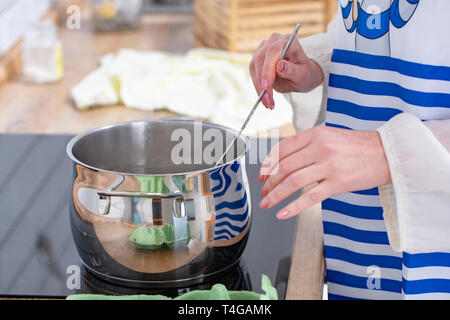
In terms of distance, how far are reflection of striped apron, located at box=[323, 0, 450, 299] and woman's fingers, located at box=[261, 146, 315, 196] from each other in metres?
0.22

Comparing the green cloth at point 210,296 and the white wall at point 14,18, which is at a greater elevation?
the white wall at point 14,18

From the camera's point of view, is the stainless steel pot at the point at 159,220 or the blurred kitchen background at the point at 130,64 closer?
the stainless steel pot at the point at 159,220

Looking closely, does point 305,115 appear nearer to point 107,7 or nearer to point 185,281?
point 185,281

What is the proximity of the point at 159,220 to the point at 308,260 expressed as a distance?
0.26m

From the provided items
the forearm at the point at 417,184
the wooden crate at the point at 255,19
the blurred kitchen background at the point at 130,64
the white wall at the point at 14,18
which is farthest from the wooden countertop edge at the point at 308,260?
the white wall at the point at 14,18

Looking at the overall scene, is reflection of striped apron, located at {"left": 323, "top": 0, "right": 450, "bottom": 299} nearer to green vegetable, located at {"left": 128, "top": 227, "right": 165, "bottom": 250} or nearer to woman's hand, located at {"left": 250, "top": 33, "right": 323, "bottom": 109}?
woman's hand, located at {"left": 250, "top": 33, "right": 323, "bottom": 109}

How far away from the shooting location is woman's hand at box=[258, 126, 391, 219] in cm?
56

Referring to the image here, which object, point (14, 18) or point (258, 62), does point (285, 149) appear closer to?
point (258, 62)

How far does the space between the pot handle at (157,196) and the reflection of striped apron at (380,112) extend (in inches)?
10.8

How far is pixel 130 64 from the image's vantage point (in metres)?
1.80

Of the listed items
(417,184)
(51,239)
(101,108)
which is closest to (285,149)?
(417,184)

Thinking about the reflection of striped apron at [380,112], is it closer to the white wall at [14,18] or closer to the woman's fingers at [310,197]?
the woman's fingers at [310,197]

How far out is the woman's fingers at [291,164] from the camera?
0.57 metres

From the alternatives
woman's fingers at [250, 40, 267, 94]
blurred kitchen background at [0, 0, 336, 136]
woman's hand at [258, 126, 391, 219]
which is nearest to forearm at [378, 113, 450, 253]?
woman's hand at [258, 126, 391, 219]
